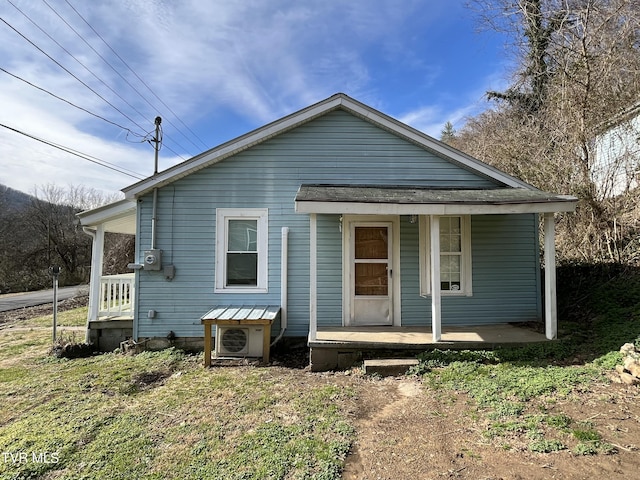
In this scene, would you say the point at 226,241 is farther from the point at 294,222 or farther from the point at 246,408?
the point at 246,408

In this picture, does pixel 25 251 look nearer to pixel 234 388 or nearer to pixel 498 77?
pixel 234 388

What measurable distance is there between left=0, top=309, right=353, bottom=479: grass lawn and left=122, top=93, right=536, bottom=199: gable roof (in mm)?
3421

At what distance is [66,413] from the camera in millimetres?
3883

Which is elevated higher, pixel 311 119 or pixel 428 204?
pixel 311 119

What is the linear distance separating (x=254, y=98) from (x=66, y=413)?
11.6 meters

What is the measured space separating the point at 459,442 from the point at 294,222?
445cm

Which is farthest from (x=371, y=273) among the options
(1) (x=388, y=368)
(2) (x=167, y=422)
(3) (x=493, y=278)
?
(2) (x=167, y=422)

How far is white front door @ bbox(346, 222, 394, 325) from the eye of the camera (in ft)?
21.2

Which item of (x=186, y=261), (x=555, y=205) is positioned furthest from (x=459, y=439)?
(x=186, y=261)

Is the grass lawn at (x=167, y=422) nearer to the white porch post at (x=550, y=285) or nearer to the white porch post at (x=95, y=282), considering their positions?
the white porch post at (x=95, y=282)

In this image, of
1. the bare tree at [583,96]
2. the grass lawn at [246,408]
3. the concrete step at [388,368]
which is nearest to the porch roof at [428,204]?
the grass lawn at [246,408]

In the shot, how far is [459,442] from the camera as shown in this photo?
10.1 feet

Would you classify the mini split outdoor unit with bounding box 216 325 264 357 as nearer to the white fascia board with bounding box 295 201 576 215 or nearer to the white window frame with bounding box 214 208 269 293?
the white window frame with bounding box 214 208 269 293

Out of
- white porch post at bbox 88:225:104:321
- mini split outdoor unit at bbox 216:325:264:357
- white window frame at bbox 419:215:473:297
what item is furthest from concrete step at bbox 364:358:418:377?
white porch post at bbox 88:225:104:321
